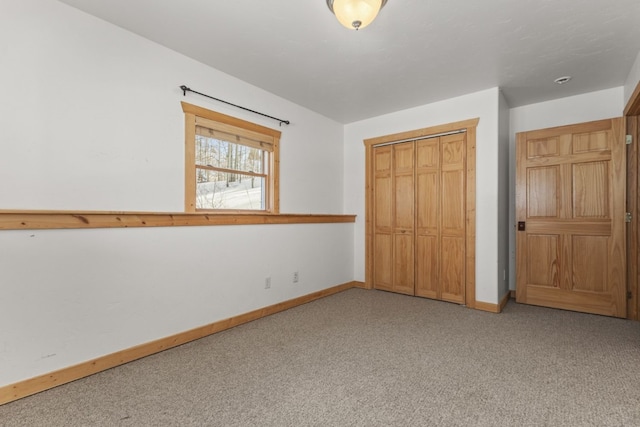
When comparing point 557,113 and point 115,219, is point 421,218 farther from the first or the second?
point 115,219

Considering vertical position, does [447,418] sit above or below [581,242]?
below

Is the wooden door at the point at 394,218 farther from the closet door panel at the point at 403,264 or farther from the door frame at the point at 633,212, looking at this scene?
the door frame at the point at 633,212

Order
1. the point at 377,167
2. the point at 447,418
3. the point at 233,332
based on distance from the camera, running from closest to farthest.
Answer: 1. the point at 447,418
2. the point at 233,332
3. the point at 377,167

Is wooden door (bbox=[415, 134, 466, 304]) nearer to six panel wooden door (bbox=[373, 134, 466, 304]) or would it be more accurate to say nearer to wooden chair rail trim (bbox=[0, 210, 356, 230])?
six panel wooden door (bbox=[373, 134, 466, 304])

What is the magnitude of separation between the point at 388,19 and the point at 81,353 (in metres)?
3.10

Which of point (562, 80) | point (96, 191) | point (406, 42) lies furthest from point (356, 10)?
point (562, 80)

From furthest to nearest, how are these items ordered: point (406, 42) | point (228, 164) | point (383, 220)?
point (383, 220)
point (228, 164)
point (406, 42)

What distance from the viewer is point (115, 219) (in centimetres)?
226

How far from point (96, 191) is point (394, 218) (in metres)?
3.40

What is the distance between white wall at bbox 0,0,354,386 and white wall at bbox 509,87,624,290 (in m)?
3.36

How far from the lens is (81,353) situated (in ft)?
6.86

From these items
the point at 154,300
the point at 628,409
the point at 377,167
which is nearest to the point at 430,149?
the point at 377,167

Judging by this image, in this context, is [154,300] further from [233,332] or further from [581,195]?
[581,195]

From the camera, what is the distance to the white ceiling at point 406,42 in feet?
7.05
